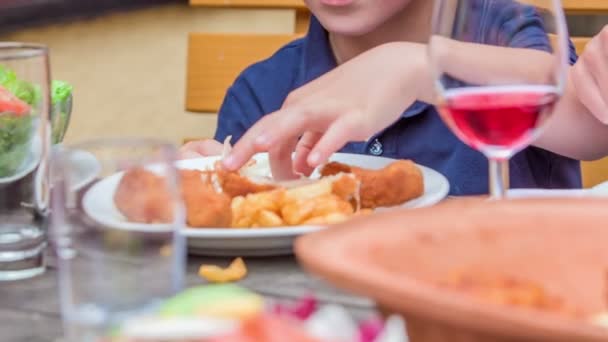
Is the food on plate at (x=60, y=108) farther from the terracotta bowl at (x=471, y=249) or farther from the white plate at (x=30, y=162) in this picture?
the terracotta bowl at (x=471, y=249)

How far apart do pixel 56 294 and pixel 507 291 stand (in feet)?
1.48

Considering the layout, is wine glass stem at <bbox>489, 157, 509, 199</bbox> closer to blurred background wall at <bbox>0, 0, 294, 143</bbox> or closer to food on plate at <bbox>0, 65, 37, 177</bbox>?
food on plate at <bbox>0, 65, 37, 177</bbox>

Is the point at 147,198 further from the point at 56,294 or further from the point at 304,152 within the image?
the point at 304,152

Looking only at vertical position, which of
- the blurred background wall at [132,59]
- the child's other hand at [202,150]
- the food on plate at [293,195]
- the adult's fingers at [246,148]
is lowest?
the blurred background wall at [132,59]

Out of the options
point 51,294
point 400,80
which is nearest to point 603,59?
point 400,80

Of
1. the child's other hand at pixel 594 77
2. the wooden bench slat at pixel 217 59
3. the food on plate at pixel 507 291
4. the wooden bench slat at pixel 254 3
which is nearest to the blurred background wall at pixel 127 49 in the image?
the wooden bench slat at pixel 254 3

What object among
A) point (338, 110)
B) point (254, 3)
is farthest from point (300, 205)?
point (254, 3)

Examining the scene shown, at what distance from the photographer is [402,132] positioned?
159 cm

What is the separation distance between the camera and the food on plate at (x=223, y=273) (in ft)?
2.80

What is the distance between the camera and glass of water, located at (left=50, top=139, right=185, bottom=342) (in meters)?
0.51

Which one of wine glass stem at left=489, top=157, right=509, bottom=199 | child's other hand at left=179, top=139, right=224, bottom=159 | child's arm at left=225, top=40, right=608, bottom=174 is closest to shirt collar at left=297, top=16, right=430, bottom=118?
child's other hand at left=179, top=139, right=224, bottom=159

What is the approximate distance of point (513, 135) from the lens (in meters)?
0.82

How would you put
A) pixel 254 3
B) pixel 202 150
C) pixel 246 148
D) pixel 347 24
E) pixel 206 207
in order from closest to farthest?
pixel 206 207 → pixel 246 148 → pixel 202 150 → pixel 347 24 → pixel 254 3

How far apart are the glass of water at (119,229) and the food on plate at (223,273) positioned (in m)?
0.30
